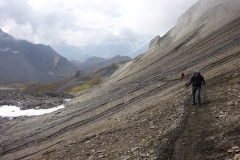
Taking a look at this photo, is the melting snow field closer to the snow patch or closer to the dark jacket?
the snow patch

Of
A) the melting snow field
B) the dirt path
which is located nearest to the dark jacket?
the dirt path

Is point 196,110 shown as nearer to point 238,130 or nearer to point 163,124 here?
point 163,124

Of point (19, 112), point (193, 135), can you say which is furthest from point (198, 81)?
point (19, 112)

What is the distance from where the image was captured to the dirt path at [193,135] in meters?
9.77

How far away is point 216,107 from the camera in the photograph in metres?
13.6

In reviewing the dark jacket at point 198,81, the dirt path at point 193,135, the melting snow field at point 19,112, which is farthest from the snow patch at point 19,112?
the dirt path at point 193,135

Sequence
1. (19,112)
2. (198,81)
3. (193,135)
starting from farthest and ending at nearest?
(19,112), (198,81), (193,135)

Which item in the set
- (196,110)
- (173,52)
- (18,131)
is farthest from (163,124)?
(173,52)

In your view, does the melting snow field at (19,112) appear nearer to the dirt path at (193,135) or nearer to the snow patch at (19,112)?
the snow patch at (19,112)

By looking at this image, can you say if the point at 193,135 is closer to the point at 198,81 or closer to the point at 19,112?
the point at 198,81

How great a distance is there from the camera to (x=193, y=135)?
11172 mm

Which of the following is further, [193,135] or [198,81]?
[198,81]

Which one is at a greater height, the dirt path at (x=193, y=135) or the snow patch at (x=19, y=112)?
the snow patch at (x=19, y=112)

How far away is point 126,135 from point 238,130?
273 inches
